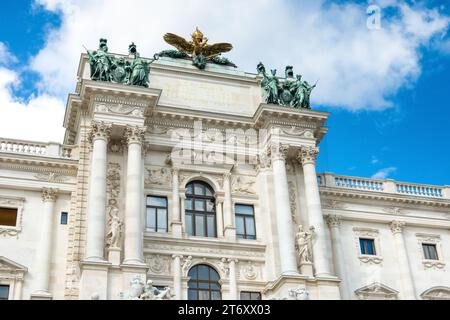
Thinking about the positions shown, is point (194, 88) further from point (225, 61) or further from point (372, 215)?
point (372, 215)

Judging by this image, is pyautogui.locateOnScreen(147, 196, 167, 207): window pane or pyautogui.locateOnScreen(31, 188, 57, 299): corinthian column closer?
pyautogui.locateOnScreen(31, 188, 57, 299): corinthian column

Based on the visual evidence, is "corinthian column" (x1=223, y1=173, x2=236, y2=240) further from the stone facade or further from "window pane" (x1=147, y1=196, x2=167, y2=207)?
"window pane" (x1=147, y1=196, x2=167, y2=207)

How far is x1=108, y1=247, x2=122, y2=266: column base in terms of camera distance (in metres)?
29.0

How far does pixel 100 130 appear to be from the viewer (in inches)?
1241

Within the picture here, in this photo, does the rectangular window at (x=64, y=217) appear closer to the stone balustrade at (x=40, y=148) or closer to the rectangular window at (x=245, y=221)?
the stone balustrade at (x=40, y=148)

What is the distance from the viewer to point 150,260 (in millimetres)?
31078

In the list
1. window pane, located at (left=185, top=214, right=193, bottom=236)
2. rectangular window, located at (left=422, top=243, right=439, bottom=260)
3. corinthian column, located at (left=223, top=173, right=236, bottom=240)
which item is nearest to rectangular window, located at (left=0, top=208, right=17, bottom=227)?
window pane, located at (left=185, top=214, right=193, bottom=236)

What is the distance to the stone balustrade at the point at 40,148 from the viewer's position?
32969 mm

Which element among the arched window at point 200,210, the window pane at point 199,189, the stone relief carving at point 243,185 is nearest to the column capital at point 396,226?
the stone relief carving at point 243,185

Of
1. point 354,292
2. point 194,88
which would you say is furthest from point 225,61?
point 354,292

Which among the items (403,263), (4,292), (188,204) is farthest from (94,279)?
(403,263)

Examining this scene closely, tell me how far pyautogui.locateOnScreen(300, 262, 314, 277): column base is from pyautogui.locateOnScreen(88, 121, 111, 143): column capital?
10.2 m

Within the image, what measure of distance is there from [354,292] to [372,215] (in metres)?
4.56

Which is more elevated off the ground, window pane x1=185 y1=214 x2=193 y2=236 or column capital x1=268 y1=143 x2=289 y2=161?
column capital x1=268 y1=143 x2=289 y2=161
